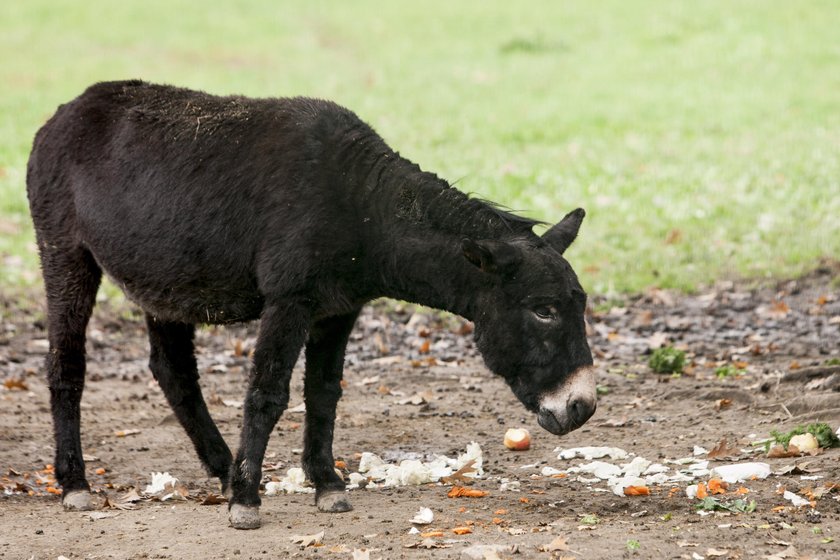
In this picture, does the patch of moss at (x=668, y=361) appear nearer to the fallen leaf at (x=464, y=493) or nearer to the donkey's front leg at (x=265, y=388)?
the fallen leaf at (x=464, y=493)

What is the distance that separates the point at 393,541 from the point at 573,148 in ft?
40.7

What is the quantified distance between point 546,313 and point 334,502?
164cm

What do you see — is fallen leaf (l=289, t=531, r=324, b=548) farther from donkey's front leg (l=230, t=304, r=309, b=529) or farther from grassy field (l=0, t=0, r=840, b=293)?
grassy field (l=0, t=0, r=840, b=293)

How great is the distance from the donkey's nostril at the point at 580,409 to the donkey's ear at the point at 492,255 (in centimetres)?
76

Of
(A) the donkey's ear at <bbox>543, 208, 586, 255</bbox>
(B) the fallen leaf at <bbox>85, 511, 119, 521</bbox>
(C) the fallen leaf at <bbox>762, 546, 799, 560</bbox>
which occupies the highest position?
(A) the donkey's ear at <bbox>543, 208, 586, 255</bbox>

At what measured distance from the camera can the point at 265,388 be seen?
6.10 m

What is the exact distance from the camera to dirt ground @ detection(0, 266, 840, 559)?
17.9ft

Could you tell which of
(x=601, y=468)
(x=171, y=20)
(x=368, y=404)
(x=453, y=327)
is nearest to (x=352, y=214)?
(x=601, y=468)

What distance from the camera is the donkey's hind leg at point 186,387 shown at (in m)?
7.11

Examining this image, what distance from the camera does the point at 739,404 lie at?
26.5ft

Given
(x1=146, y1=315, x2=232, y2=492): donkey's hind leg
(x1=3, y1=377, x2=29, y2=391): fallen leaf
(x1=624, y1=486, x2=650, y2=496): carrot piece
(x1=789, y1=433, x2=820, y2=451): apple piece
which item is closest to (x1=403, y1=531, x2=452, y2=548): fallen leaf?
(x1=624, y1=486, x2=650, y2=496): carrot piece

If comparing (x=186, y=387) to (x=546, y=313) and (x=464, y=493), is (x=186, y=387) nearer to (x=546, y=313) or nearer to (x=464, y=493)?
(x=464, y=493)

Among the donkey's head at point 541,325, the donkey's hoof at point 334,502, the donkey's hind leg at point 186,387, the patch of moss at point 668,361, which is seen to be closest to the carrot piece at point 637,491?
the donkey's head at point 541,325

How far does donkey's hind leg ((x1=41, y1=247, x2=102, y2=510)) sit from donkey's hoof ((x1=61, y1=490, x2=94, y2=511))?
12.0 inches
